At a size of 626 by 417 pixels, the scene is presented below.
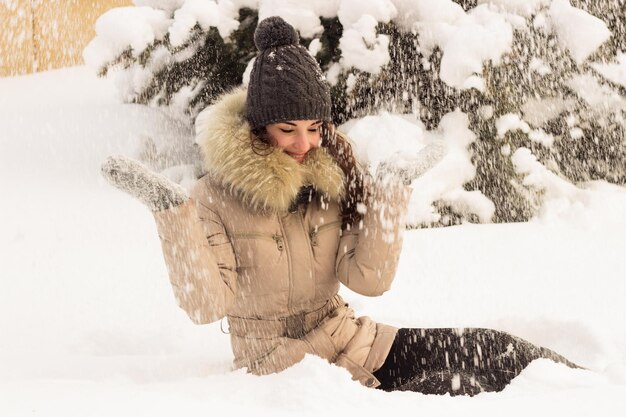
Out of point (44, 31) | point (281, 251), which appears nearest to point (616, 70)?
point (281, 251)

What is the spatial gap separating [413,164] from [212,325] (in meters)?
1.66

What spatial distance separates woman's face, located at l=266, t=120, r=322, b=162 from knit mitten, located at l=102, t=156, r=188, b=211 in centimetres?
39

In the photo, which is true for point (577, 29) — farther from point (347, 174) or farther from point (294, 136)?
point (294, 136)

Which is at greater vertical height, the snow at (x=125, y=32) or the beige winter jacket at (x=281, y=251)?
the snow at (x=125, y=32)

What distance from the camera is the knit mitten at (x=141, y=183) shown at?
1857 mm

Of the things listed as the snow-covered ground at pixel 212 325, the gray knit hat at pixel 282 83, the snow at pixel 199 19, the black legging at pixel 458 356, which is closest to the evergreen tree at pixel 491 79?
the snow at pixel 199 19

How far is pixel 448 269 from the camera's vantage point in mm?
3965

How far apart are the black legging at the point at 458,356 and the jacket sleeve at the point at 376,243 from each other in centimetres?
24

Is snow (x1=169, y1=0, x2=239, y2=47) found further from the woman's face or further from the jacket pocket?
the jacket pocket

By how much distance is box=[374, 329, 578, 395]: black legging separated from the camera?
90.0 inches

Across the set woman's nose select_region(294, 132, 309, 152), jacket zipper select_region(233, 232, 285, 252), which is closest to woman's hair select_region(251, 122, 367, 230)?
woman's nose select_region(294, 132, 309, 152)

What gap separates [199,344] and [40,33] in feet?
23.9

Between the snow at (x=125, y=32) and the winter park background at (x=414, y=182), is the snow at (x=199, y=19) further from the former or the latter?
the snow at (x=125, y=32)

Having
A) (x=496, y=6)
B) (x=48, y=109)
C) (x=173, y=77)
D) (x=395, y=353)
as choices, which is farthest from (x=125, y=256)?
(x=48, y=109)
